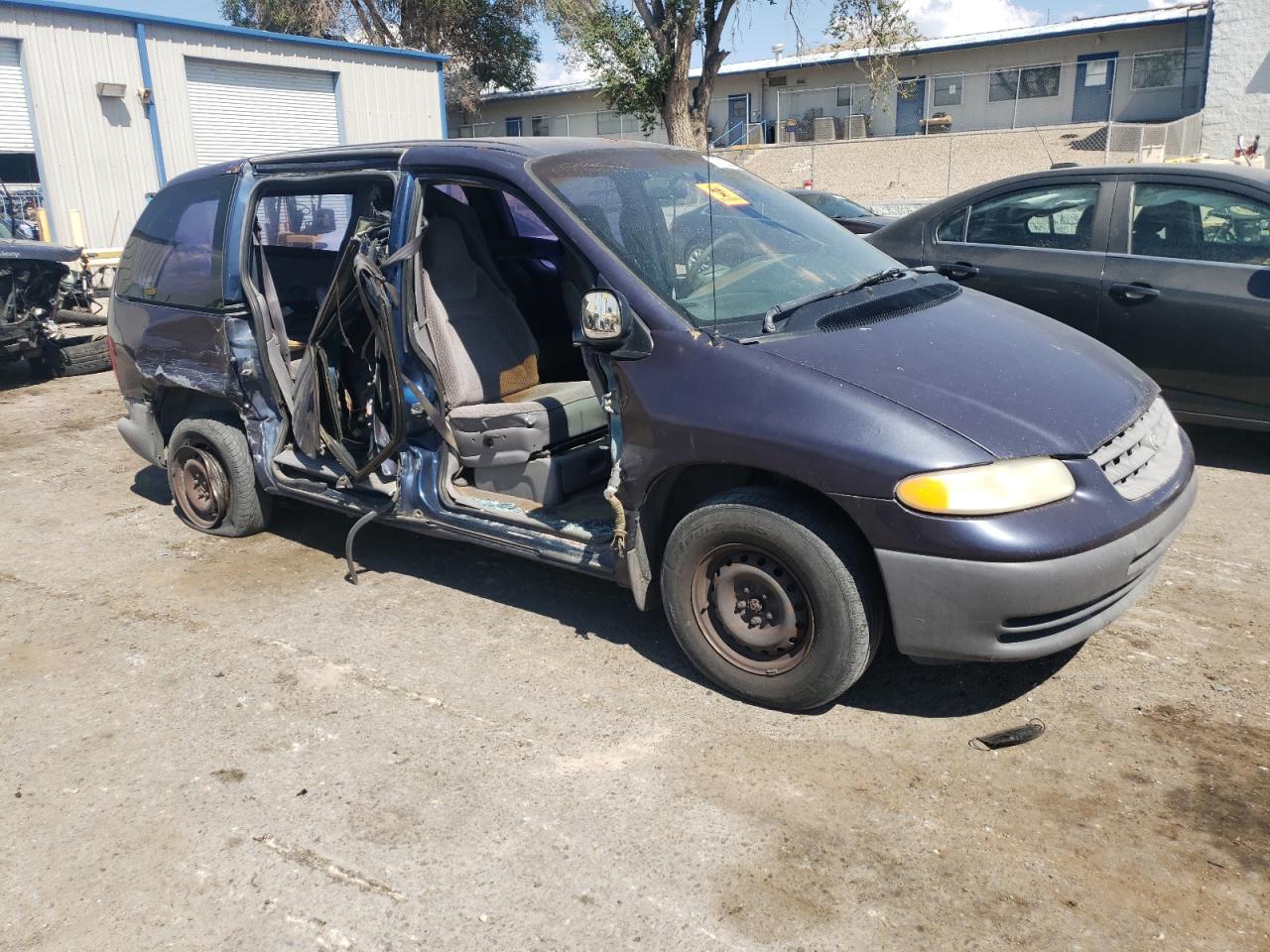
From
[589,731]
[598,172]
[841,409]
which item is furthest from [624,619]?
[598,172]

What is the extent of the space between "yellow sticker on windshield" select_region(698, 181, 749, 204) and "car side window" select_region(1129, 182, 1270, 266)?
288cm

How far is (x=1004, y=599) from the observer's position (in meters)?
2.97

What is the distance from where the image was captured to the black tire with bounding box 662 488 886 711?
3.19 meters

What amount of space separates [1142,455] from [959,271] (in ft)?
9.87

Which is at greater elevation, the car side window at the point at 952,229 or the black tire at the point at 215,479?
the car side window at the point at 952,229

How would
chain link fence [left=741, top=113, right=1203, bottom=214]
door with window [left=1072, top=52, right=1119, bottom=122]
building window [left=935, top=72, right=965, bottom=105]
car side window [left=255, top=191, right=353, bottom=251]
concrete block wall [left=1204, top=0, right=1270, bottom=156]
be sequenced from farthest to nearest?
building window [left=935, top=72, right=965, bottom=105] → door with window [left=1072, top=52, right=1119, bottom=122] → concrete block wall [left=1204, top=0, right=1270, bottom=156] → chain link fence [left=741, top=113, right=1203, bottom=214] → car side window [left=255, top=191, right=353, bottom=251]

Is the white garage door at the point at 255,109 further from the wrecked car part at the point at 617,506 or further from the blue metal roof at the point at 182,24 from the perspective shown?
the wrecked car part at the point at 617,506

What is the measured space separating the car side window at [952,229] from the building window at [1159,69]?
90.2 ft

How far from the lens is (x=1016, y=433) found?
3.11m

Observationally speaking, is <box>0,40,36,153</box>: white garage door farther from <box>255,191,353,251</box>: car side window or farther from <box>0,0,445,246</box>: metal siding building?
<box>255,191,353,251</box>: car side window

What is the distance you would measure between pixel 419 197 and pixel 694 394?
1567mm

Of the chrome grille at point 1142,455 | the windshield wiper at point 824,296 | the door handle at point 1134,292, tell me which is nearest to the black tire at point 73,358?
the windshield wiper at point 824,296

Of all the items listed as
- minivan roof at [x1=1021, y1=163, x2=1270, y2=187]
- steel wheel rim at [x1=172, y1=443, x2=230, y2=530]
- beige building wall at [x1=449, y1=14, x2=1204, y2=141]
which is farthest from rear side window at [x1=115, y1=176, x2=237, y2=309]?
beige building wall at [x1=449, y1=14, x2=1204, y2=141]

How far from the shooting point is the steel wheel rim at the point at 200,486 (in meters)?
5.30
